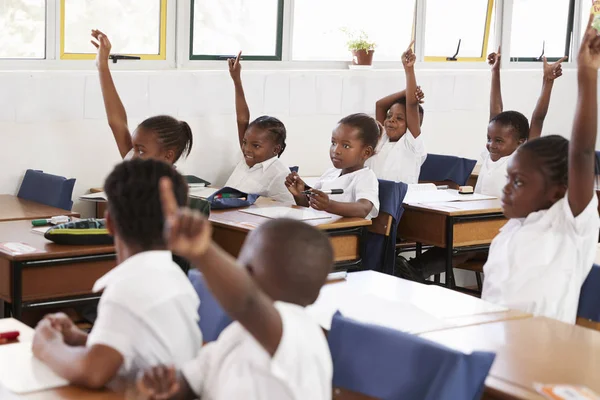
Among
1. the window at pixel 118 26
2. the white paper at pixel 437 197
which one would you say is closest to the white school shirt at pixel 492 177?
the white paper at pixel 437 197

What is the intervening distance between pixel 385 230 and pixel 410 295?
173 cm

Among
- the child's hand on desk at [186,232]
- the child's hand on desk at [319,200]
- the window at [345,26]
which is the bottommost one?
the child's hand on desk at [319,200]

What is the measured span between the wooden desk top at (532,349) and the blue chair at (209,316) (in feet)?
1.59

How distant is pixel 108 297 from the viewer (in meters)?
1.74

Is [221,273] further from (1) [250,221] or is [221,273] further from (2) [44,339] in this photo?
(1) [250,221]

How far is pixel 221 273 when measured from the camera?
4.25 feet

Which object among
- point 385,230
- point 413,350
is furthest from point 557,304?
point 385,230

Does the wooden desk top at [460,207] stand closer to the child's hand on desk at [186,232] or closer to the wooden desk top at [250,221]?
the wooden desk top at [250,221]

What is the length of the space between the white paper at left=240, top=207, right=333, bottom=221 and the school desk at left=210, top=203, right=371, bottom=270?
6 centimetres

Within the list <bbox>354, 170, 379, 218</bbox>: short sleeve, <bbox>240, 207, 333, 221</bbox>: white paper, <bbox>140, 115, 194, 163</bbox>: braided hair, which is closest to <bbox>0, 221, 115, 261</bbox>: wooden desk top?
<bbox>140, 115, 194, 163</bbox>: braided hair

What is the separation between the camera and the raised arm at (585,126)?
8.03 feet

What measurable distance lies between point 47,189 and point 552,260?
8.85 ft

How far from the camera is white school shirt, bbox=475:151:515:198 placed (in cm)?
509

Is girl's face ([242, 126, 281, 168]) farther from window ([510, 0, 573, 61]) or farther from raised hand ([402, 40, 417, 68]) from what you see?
window ([510, 0, 573, 61])
